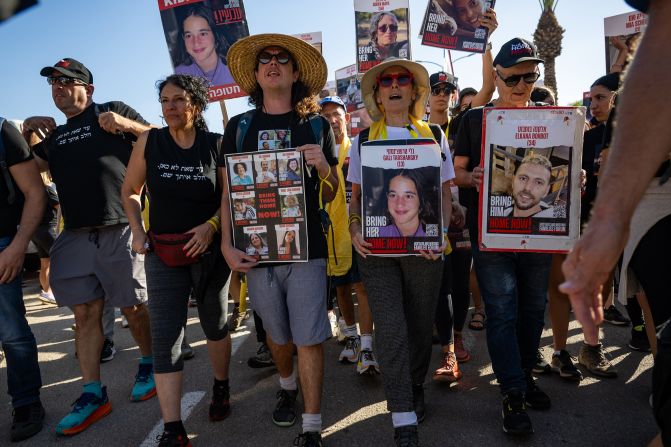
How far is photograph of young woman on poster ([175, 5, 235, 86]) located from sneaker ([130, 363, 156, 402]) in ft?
10.0

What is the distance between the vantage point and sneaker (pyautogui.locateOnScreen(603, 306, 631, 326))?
451 cm

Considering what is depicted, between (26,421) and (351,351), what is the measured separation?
8.12 ft

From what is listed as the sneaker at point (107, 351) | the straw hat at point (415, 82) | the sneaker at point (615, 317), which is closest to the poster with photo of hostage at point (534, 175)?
the straw hat at point (415, 82)

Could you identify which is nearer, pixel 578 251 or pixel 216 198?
pixel 578 251

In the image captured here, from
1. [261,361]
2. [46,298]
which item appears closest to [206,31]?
[261,361]

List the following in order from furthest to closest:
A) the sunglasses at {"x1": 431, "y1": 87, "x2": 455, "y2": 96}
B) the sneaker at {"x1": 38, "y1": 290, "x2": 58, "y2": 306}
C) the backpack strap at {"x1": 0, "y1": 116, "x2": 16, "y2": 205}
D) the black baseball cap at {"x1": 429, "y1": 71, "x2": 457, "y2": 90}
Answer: the sneaker at {"x1": 38, "y1": 290, "x2": 58, "y2": 306}, the black baseball cap at {"x1": 429, "y1": 71, "x2": 457, "y2": 90}, the sunglasses at {"x1": 431, "y1": 87, "x2": 455, "y2": 96}, the backpack strap at {"x1": 0, "y1": 116, "x2": 16, "y2": 205}

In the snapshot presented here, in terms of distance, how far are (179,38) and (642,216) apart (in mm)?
4761

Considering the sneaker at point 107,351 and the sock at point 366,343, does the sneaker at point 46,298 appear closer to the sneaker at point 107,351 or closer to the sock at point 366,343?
the sneaker at point 107,351

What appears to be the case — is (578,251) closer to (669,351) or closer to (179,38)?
(669,351)

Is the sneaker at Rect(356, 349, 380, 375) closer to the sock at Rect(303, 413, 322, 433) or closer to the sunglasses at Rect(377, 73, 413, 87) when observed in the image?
the sock at Rect(303, 413, 322, 433)

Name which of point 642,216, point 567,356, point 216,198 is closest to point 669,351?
point 642,216

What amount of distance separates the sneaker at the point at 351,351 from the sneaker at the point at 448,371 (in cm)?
81

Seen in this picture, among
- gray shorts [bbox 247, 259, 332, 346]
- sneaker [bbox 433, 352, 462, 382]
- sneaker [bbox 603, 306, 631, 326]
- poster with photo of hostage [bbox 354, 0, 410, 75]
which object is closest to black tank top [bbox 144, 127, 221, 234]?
gray shorts [bbox 247, 259, 332, 346]

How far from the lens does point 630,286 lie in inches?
90.5
